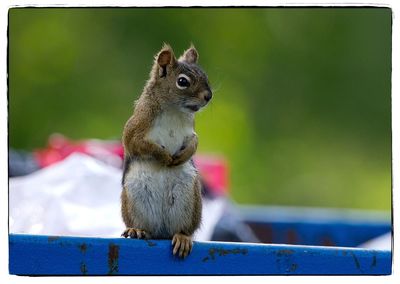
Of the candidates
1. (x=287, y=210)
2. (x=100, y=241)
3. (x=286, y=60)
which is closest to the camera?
(x=100, y=241)

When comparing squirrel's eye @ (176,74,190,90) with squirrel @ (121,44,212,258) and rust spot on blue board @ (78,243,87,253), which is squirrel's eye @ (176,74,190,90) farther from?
rust spot on blue board @ (78,243,87,253)

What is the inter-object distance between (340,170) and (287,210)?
4.05ft

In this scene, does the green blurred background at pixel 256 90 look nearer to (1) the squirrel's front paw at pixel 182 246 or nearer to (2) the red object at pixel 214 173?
(2) the red object at pixel 214 173

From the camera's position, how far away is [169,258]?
2.13 m

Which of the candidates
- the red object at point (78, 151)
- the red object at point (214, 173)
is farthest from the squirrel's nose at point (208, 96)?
the red object at point (214, 173)

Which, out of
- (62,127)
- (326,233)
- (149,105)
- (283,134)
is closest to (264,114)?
(283,134)

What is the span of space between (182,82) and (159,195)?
0.92 feet

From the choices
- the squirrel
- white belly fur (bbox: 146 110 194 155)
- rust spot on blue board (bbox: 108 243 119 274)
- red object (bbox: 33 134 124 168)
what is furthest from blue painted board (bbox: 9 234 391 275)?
red object (bbox: 33 134 124 168)

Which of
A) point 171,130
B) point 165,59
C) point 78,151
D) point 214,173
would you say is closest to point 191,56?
point 165,59

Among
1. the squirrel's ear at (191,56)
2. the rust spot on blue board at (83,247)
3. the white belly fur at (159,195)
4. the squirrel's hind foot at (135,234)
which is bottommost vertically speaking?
the rust spot on blue board at (83,247)

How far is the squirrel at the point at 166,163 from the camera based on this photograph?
226cm

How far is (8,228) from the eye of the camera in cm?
212

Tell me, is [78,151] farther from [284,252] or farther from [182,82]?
[284,252]

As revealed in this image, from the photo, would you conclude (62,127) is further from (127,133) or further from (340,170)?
(127,133)
